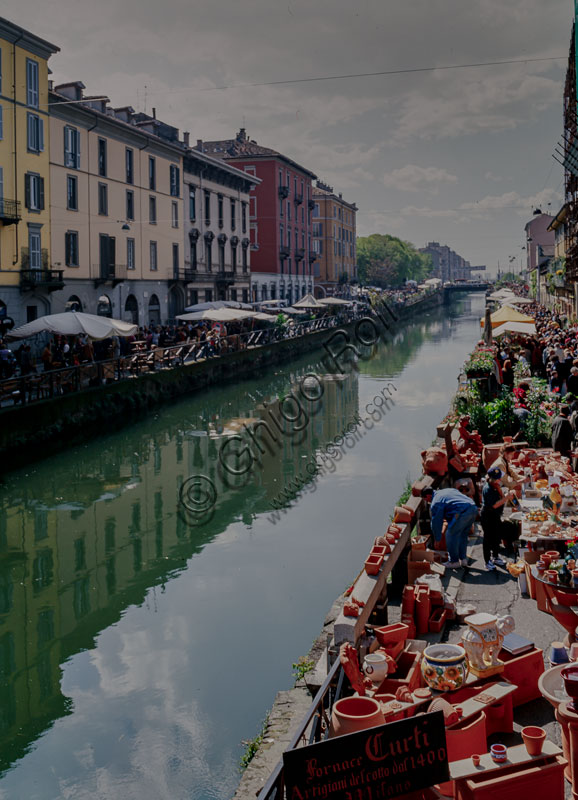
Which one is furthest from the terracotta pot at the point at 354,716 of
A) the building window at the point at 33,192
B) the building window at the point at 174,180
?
the building window at the point at 174,180

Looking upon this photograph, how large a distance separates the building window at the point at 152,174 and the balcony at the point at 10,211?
12659 mm

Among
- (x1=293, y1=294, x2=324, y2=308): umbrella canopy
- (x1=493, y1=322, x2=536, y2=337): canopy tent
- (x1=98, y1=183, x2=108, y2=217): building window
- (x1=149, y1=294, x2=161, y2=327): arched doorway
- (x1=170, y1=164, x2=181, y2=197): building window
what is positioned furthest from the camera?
(x1=293, y1=294, x2=324, y2=308): umbrella canopy

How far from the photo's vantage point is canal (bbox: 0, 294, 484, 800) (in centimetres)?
724

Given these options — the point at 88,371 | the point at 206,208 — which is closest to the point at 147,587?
the point at 88,371

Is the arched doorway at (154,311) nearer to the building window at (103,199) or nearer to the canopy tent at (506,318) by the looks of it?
the building window at (103,199)

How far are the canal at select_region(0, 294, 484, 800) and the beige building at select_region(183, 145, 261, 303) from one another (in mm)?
23967

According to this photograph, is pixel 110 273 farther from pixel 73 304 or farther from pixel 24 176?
pixel 24 176

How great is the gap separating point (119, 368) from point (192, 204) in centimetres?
2329

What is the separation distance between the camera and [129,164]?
37.4m

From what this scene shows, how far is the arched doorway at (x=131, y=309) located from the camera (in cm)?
3673

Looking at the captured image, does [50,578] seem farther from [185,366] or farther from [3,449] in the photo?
[185,366]

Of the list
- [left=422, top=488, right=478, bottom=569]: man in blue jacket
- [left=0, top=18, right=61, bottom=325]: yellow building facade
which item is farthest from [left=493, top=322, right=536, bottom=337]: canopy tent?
[left=0, top=18, right=61, bottom=325]: yellow building facade

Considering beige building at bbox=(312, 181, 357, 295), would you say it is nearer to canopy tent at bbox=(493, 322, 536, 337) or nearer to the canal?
canopy tent at bbox=(493, 322, 536, 337)

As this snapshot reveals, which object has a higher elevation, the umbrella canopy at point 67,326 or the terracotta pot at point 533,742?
the umbrella canopy at point 67,326
